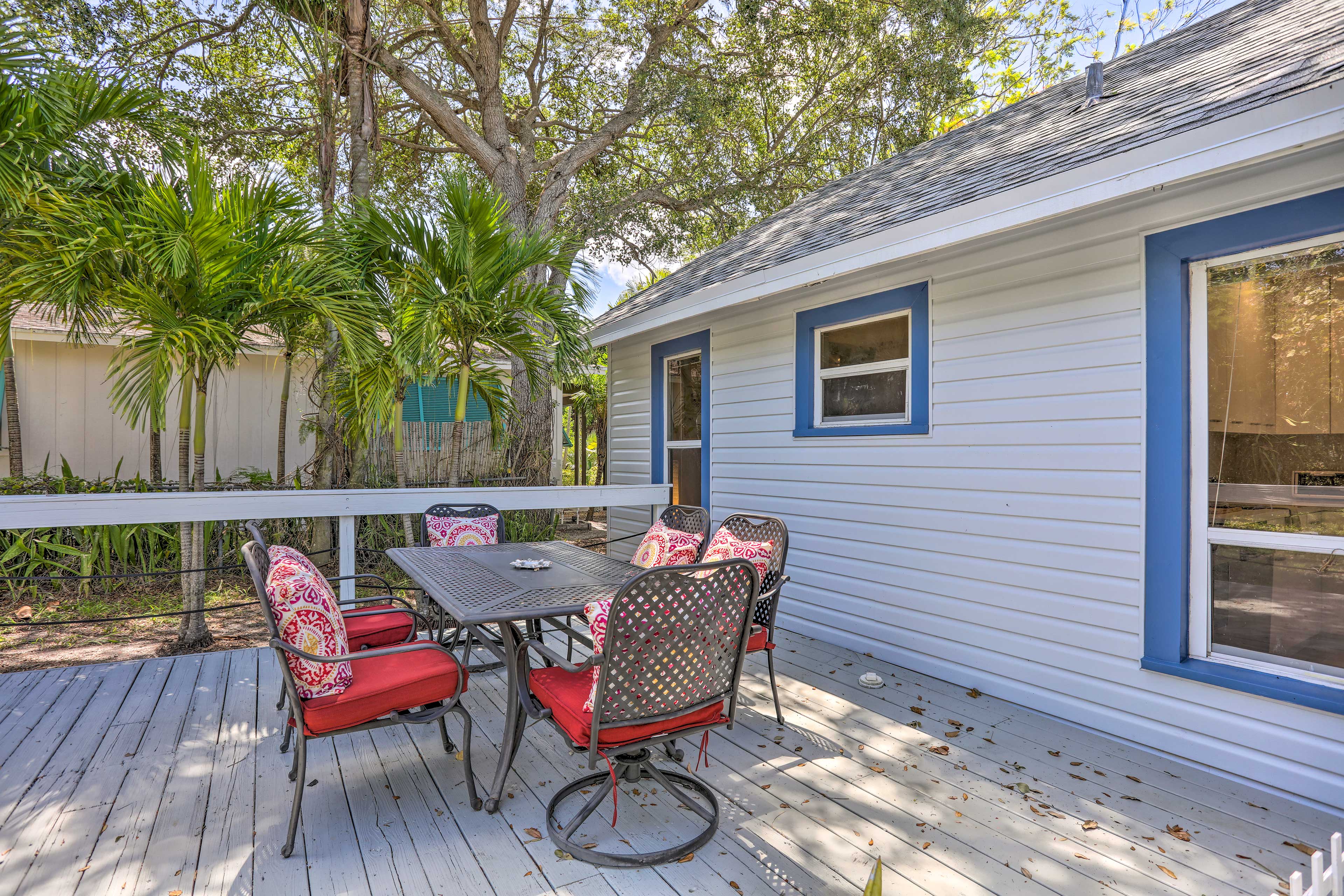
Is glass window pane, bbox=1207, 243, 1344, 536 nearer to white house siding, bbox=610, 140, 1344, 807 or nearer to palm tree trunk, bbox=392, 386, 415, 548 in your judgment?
white house siding, bbox=610, 140, 1344, 807

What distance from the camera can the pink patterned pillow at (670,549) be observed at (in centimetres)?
332

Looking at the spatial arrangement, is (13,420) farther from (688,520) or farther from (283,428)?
(688,520)

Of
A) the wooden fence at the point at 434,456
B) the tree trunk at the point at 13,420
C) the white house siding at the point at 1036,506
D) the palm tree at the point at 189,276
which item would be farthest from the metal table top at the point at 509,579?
the tree trunk at the point at 13,420

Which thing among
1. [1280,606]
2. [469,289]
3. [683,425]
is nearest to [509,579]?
[469,289]

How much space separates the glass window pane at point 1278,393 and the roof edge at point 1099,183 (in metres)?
0.64

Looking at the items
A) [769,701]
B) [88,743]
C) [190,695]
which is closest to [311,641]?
[88,743]

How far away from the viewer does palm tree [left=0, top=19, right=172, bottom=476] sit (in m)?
3.42

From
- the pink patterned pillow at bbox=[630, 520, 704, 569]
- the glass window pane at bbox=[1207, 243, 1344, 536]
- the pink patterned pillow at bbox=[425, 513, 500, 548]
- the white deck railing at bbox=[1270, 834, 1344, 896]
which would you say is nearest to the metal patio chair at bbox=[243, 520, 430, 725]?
the pink patterned pillow at bbox=[425, 513, 500, 548]

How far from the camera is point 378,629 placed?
3.15m

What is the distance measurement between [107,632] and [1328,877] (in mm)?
7055

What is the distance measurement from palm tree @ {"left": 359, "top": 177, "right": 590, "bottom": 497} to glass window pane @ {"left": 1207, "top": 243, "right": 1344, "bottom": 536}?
391 cm

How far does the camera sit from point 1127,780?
2.72m

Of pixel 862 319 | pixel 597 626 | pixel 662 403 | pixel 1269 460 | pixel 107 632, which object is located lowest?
pixel 107 632

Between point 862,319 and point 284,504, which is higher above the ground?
point 862,319
